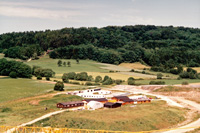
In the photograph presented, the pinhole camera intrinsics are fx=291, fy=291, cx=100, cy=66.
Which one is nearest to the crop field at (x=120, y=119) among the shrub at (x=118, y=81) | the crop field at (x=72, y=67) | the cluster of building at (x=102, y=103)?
the cluster of building at (x=102, y=103)

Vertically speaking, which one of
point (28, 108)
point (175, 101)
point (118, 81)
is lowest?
point (28, 108)

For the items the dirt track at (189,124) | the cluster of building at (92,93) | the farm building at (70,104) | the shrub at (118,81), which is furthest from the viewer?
the shrub at (118,81)

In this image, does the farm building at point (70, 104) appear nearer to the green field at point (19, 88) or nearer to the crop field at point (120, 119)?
the crop field at point (120, 119)

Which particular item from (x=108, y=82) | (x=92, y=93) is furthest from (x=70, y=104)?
(x=108, y=82)

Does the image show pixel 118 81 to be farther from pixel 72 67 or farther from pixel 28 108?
pixel 28 108

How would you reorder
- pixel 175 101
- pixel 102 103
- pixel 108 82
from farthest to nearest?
pixel 108 82 → pixel 175 101 → pixel 102 103

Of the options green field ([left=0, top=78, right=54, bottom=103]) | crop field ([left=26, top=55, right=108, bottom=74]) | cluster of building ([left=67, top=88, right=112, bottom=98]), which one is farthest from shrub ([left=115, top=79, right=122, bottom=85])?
crop field ([left=26, top=55, right=108, bottom=74])

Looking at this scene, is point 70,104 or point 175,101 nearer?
point 70,104
